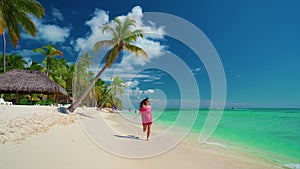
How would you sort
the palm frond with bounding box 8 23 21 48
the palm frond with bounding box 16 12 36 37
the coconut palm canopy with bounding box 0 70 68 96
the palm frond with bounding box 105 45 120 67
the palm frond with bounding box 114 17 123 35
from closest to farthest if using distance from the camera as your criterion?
the palm frond with bounding box 8 23 21 48 → the palm frond with bounding box 16 12 36 37 → the palm frond with bounding box 105 45 120 67 → the palm frond with bounding box 114 17 123 35 → the coconut palm canopy with bounding box 0 70 68 96

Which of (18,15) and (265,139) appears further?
(265,139)

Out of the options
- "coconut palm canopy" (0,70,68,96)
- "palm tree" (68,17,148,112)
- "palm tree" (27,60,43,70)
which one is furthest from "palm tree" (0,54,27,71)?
"palm tree" (68,17,148,112)

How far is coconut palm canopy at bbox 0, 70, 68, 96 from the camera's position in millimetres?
15943

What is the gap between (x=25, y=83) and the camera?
646 inches

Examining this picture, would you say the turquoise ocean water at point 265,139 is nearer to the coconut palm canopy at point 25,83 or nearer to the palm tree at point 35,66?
the coconut palm canopy at point 25,83

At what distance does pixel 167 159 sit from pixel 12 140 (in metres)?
3.67

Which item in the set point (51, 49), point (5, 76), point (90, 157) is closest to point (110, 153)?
point (90, 157)

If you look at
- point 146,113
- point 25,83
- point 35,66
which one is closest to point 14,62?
point 35,66

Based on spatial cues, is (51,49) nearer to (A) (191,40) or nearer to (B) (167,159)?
(A) (191,40)

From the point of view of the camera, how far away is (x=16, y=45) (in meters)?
9.10

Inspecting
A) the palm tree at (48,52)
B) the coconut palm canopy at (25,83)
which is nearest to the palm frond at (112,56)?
the coconut palm canopy at (25,83)

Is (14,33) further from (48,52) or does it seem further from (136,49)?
(48,52)

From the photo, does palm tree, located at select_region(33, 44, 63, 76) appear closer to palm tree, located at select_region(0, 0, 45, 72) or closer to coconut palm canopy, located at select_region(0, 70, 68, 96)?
coconut palm canopy, located at select_region(0, 70, 68, 96)

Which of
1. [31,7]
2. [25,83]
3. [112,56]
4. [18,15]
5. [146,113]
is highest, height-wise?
[31,7]
